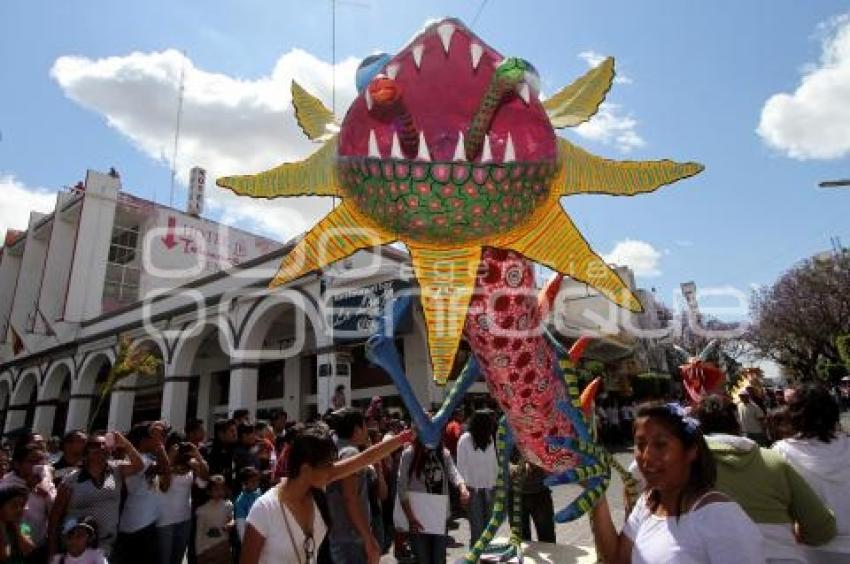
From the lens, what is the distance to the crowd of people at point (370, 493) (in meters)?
1.51

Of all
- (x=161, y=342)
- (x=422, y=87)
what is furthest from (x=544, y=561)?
(x=161, y=342)

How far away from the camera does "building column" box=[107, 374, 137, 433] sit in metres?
17.5

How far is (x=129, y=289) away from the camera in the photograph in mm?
23734

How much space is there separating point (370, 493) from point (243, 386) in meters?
10.5

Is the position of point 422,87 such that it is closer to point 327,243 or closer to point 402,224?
point 402,224

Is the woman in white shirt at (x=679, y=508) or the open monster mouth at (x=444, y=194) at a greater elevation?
the open monster mouth at (x=444, y=194)

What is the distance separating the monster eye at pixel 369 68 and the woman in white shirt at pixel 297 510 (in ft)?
4.29

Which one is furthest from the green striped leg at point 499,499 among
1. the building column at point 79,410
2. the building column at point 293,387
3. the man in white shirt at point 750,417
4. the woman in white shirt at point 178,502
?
the building column at point 79,410

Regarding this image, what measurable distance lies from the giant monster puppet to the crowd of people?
21.5 inches

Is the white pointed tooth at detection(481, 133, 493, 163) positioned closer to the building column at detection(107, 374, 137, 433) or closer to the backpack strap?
the backpack strap

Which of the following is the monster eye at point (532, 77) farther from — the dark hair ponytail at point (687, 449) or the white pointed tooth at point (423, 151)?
the dark hair ponytail at point (687, 449)

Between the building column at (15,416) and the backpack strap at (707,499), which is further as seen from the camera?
the building column at (15,416)

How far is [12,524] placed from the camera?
9.43ft

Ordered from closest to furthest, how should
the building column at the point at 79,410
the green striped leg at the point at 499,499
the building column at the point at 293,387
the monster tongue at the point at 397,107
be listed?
the monster tongue at the point at 397,107
the green striped leg at the point at 499,499
the building column at the point at 293,387
the building column at the point at 79,410
